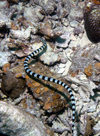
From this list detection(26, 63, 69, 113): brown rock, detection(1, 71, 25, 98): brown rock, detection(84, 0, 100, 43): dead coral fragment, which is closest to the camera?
detection(26, 63, 69, 113): brown rock

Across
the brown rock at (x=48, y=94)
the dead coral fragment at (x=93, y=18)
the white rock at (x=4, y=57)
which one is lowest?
the brown rock at (x=48, y=94)

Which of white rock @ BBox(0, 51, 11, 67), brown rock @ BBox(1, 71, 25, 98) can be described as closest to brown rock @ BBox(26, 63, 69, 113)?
brown rock @ BBox(1, 71, 25, 98)

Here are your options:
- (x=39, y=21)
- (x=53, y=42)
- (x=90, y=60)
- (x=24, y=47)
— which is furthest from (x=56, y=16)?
(x=90, y=60)

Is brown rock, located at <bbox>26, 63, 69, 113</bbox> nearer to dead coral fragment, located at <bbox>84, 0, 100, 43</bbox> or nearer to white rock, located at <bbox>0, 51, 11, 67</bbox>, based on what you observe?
white rock, located at <bbox>0, 51, 11, 67</bbox>

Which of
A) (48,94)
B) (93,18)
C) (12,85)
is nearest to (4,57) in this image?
(12,85)

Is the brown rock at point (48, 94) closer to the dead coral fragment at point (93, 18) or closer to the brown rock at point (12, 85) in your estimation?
the brown rock at point (12, 85)

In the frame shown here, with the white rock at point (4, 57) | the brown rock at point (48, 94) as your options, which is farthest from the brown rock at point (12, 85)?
the white rock at point (4, 57)

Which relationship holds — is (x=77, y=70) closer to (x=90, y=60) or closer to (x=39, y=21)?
(x=90, y=60)

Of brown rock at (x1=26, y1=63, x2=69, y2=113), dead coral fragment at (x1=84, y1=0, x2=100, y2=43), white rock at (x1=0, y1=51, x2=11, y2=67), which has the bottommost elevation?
brown rock at (x1=26, y1=63, x2=69, y2=113)

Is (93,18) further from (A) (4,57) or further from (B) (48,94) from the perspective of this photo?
(A) (4,57)

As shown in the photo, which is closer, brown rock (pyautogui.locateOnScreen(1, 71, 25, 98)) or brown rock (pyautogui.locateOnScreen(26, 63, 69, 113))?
brown rock (pyautogui.locateOnScreen(26, 63, 69, 113))

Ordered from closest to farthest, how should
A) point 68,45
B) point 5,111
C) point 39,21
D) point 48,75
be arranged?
1. point 5,111
2. point 48,75
3. point 68,45
4. point 39,21
